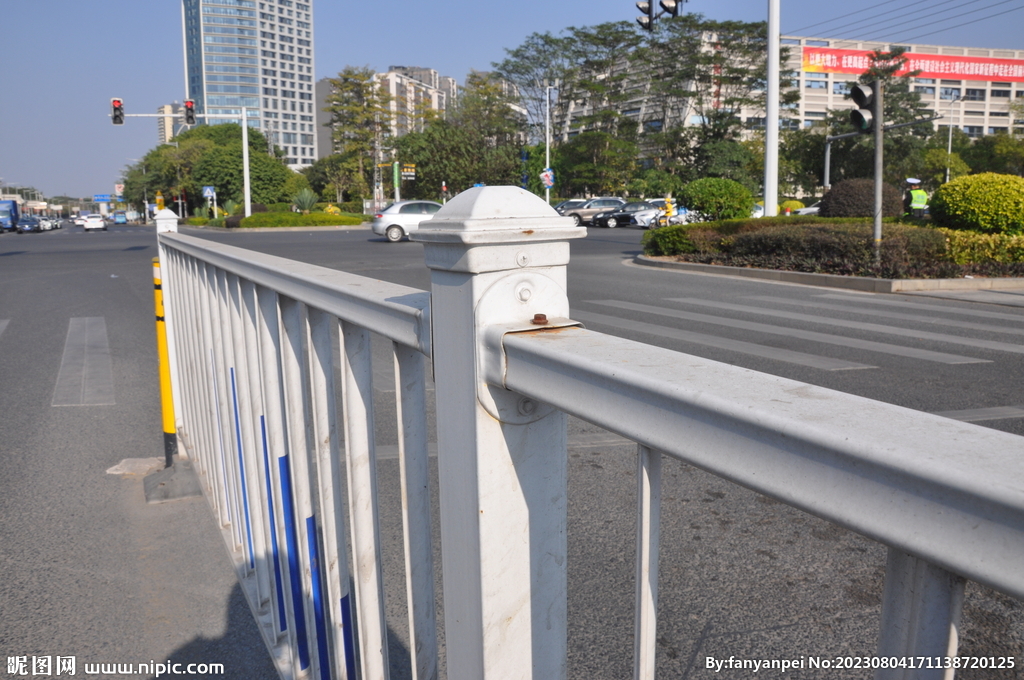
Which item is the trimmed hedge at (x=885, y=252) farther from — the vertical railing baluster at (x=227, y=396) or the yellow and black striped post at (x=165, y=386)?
the vertical railing baluster at (x=227, y=396)

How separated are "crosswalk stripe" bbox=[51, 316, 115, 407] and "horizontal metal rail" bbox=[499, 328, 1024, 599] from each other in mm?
6132

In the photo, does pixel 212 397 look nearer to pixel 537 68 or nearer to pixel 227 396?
pixel 227 396

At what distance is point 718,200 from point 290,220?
2671 centimetres

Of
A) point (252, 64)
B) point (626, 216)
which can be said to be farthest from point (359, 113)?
point (252, 64)

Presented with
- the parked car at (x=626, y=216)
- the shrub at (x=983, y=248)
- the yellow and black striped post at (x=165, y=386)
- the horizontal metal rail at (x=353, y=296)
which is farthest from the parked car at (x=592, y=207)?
the horizontal metal rail at (x=353, y=296)

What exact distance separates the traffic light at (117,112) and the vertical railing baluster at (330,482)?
33456mm

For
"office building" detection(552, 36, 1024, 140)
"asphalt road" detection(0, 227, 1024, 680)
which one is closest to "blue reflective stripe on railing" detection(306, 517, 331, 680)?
"asphalt road" detection(0, 227, 1024, 680)

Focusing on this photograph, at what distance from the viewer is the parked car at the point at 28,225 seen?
61984mm

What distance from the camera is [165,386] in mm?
4473

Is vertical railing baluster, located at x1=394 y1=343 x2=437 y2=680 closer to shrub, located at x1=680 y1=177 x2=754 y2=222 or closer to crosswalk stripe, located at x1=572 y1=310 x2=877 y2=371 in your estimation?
crosswalk stripe, located at x1=572 y1=310 x2=877 y2=371

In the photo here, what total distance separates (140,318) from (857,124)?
36.4 ft

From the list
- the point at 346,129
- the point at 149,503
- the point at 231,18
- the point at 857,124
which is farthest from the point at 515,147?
the point at 231,18

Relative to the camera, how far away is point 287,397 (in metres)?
2.04

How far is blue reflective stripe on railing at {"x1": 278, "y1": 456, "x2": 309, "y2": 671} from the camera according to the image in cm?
214
